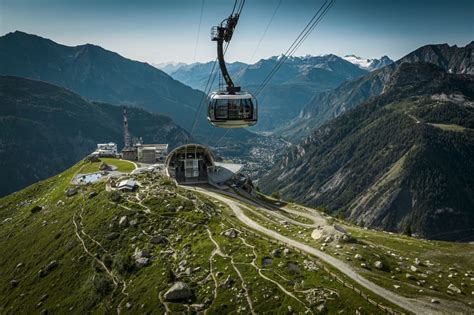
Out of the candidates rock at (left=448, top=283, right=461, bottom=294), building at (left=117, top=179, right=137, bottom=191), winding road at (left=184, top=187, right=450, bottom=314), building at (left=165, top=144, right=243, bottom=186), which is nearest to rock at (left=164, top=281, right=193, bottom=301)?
winding road at (left=184, top=187, right=450, bottom=314)

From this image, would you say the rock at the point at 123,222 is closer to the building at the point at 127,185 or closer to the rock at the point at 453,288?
the building at the point at 127,185

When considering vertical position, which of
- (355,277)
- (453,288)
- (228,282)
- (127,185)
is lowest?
(228,282)

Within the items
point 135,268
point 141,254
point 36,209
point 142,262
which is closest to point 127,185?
point 141,254

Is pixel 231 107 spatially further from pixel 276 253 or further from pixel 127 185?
pixel 127 185

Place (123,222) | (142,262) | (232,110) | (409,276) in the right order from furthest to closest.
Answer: (123,222) → (142,262) → (232,110) → (409,276)

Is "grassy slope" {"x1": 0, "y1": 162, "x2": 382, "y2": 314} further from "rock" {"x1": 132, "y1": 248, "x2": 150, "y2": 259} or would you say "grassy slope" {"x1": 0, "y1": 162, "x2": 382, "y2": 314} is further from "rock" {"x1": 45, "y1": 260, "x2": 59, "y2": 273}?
"rock" {"x1": 132, "y1": 248, "x2": 150, "y2": 259}

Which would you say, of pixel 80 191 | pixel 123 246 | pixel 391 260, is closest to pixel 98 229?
pixel 123 246

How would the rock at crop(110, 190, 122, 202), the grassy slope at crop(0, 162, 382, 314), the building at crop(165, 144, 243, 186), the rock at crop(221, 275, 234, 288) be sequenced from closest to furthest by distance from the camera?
1. the grassy slope at crop(0, 162, 382, 314)
2. the rock at crop(221, 275, 234, 288)
3. the rock at crop(110, 190, 122, 202)
4. the building at crop(165, 144, 243, 186)
